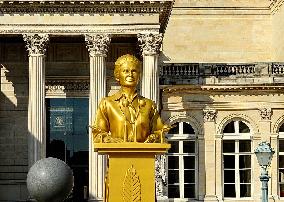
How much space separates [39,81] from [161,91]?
257 inches

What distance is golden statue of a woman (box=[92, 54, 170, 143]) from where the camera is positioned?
9.52 m

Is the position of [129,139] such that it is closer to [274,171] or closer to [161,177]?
[161,177]

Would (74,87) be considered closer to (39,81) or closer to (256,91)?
(39,81)

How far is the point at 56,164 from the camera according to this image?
12977 mm

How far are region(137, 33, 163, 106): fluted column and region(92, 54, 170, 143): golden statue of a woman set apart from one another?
2694 cm

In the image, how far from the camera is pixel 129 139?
9.47 metres

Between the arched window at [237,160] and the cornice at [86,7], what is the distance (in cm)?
751

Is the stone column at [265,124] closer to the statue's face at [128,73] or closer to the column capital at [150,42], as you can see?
the column capital at [150,42]

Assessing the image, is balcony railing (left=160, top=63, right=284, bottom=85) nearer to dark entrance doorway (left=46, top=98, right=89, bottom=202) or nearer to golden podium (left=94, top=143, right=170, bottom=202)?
dark entrance doorway (left=46, top=98, right=89, bottom=202)

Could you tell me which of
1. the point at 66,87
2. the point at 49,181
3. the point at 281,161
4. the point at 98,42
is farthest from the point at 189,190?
the point at 49,181

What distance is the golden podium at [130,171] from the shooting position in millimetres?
9219

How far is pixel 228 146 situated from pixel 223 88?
2.90 m

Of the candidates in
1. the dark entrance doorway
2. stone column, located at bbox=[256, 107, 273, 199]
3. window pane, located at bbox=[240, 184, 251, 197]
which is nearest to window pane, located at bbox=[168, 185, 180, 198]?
window pane, located at bbox=[240, 184, 251, 197]

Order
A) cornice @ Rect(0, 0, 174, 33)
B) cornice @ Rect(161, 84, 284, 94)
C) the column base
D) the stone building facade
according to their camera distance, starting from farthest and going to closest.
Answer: the stone building facade → cornice @ Rect(161, 84, 284, 94) → the column base → cornice @ Rect(0, 0, 174, 33)
